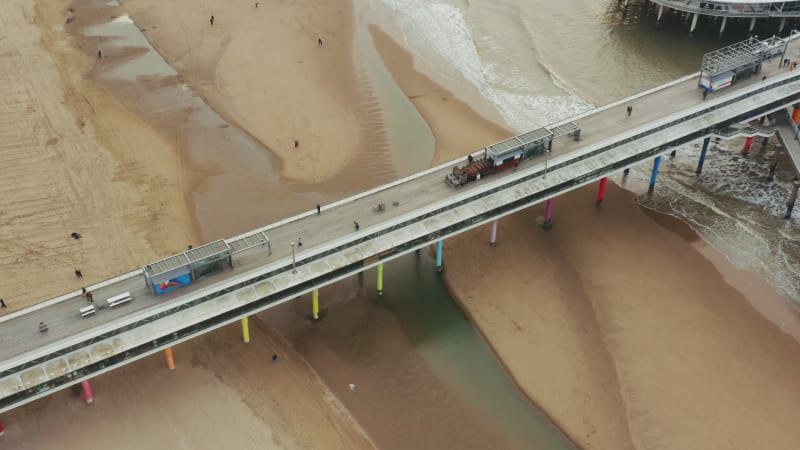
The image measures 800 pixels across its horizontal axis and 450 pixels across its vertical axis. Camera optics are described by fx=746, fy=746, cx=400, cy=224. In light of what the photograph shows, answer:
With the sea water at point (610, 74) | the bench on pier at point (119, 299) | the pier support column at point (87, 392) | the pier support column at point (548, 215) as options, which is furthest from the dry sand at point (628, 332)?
the pier support column at point (87, 392)

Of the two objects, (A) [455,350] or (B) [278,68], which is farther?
(B) [278,68]

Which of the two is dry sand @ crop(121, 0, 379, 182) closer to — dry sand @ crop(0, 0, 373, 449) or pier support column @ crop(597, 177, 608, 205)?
dry sand @ crop(0, 0, 373, 449)

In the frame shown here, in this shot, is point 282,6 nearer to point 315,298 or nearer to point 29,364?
point 315,298

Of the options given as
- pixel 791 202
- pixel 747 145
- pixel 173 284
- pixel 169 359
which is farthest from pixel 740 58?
pixel 169 359

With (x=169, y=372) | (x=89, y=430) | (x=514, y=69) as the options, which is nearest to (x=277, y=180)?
(x=169, y=372)

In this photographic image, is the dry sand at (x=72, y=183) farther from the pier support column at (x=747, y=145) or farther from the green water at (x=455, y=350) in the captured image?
the pier support column at (x=747, y=145)

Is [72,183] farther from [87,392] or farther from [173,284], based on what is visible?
[87,392]
